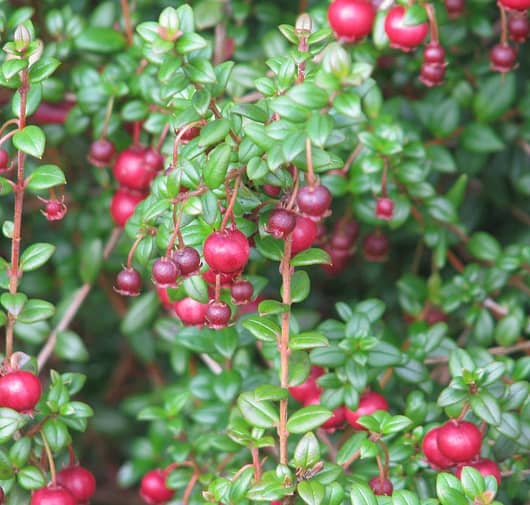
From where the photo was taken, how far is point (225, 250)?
1.74m

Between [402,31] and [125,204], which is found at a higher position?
[402,31]

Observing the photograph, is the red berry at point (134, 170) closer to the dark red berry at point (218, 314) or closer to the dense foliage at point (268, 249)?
the dense foliage at point (268, 249)

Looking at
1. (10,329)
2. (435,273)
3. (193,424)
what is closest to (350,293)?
(435,273)

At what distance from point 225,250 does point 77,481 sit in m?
0.73

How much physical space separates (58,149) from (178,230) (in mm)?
1367

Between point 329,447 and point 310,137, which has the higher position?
point 310,137

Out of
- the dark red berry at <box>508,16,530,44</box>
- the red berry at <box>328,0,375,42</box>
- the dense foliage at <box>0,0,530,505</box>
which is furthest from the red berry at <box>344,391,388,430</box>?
the dark red berry at <box>508,16,530,44</box>

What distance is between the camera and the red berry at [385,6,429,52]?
2.26 m

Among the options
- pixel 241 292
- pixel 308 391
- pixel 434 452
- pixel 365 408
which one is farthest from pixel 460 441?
pixel 241 292

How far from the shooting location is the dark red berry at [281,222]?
175cm

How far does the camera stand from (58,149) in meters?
3.01

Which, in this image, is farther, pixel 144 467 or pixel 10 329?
pixel 144 467

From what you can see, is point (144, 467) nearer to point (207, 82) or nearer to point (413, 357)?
point (413, 357)

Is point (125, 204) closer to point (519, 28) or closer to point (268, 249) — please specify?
point (268, 249)
